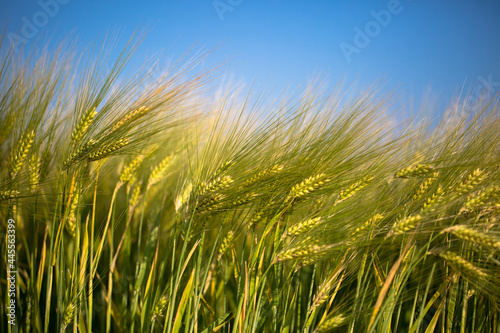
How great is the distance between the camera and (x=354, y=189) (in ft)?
2.87

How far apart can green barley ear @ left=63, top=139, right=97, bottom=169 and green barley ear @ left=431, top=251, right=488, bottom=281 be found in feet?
3.17

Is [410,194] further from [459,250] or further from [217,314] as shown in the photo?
[217,314]

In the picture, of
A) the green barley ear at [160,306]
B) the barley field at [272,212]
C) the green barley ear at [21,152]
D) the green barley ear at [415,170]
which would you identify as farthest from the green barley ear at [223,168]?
the green barley ear at [21,152]

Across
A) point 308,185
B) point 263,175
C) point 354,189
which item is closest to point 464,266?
point 354,189

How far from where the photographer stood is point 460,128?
3.37ft

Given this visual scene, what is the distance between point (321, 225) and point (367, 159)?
0.74ft

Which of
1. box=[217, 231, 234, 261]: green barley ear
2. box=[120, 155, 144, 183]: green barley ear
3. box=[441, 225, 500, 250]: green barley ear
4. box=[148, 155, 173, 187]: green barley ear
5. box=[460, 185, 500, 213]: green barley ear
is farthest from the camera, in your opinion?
box=[148, 155, 173, 187]: green barley ear

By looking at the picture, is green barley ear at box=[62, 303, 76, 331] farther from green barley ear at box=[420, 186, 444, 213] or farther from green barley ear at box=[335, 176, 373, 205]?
green barley ear at box=[420, 186, 444, 213]

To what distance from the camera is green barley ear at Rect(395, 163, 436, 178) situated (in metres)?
0.84

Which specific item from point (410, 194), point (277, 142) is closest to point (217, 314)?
point (277, 142)

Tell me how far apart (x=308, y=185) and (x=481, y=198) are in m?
0.44

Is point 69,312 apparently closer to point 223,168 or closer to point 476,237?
point 223,168

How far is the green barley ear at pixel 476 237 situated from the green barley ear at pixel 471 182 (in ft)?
0.43

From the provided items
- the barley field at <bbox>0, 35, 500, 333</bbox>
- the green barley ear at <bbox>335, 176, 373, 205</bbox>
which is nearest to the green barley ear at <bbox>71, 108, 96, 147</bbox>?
the barley field at <bbox>0, 35, 500, 333</bbox>
